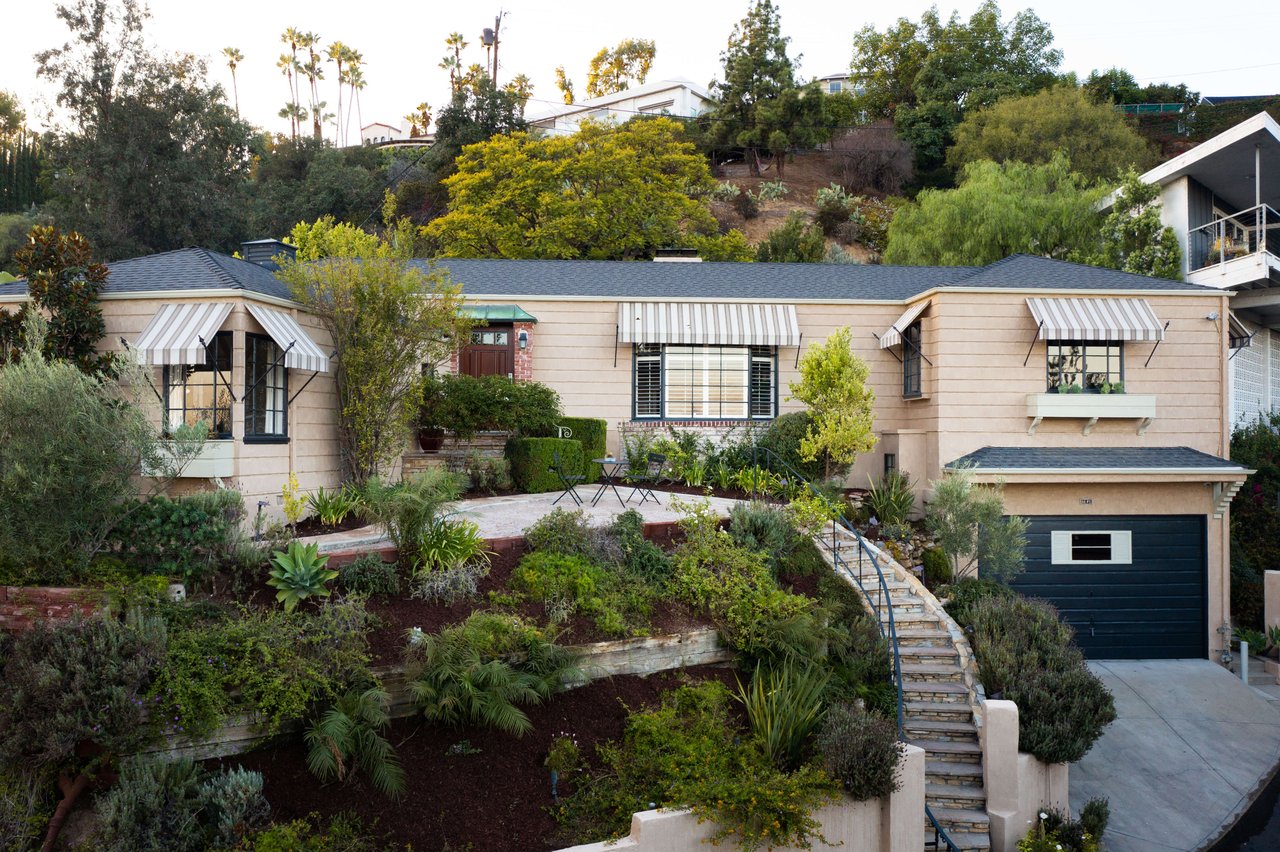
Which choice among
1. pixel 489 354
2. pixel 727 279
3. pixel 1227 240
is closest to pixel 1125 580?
pixel 1227 240

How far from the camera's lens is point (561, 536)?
10.5m

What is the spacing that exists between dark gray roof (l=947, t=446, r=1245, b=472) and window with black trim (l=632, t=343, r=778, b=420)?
14.8ft

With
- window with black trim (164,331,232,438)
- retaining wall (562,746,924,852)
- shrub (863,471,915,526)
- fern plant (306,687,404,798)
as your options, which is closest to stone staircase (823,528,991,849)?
retaining wall (562,746,924,852)

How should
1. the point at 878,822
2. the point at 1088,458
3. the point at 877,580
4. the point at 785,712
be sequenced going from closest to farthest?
the point at 878,822
the point at 785,712
the point at 877,580
the point at 1088,458

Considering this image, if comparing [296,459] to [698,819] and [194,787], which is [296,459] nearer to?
[194,787]

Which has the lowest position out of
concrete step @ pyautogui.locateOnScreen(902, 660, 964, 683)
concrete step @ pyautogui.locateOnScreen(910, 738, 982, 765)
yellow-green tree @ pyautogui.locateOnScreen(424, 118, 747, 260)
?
concrete step @ pyautogui.locateOnScreen(910, 738, 982, 765)

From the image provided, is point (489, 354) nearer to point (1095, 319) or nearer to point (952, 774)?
point (1095, 319)

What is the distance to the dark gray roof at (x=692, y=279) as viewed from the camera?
61.6 ft

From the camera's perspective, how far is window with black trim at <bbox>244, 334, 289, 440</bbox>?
12820 mm

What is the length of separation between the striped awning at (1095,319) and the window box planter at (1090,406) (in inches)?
43.1

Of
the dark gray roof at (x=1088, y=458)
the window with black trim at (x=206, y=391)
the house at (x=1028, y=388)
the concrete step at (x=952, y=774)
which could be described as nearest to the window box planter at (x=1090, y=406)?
the house at (x=1028, y=388)

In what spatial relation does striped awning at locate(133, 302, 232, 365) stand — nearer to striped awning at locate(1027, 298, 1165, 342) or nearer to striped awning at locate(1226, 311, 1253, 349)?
striped awning at locate(1027, 298, 1165, 342)

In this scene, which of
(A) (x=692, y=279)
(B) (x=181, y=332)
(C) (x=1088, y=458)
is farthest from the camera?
(A) (x=692, y=279)

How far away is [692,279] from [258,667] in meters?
14.3
